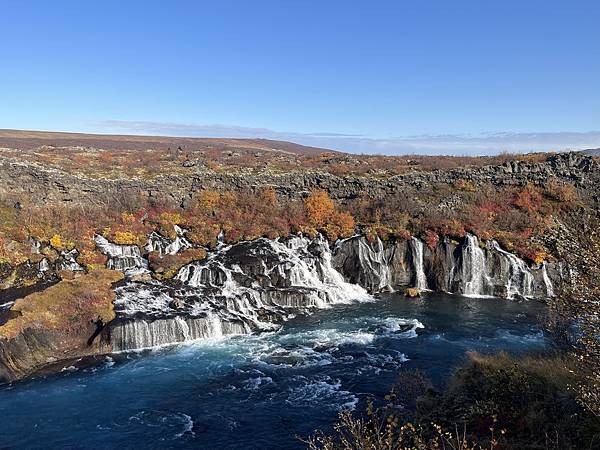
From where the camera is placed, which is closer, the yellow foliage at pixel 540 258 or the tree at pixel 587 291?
the tree at pixel 587 291

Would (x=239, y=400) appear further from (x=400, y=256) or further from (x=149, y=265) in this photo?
(x=400, y=256)

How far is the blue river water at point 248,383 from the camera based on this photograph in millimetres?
21703

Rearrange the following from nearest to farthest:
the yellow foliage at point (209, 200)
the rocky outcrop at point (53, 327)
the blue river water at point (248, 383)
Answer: the blue river water at point (248, 383), the rocky outcrop at point (53, 327), the yellow foliage at point (209, 200)

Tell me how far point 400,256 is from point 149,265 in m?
25.4

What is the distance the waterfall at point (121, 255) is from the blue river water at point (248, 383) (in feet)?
48.3

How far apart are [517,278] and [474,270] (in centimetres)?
396

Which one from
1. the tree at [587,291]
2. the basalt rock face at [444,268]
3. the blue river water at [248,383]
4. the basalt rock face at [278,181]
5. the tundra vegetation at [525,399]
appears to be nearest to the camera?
the tree at [587,291]

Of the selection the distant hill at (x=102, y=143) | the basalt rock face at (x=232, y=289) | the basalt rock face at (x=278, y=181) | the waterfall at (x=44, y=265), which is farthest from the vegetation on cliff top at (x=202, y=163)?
the waterfall at (x=44, y=265)

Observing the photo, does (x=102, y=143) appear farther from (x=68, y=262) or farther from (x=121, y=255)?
(x=68, y=262)

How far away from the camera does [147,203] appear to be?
Result: 56.1m

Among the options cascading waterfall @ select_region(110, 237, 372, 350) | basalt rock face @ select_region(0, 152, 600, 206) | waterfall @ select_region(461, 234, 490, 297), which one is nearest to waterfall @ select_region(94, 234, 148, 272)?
cascading waterfall @ select_region(110, 237, 372, 350)

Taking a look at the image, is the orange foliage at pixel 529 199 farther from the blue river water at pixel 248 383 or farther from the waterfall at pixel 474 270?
the blue river water at pixel 248 383

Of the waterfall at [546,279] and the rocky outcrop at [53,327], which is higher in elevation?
the waterfall at [546,279]

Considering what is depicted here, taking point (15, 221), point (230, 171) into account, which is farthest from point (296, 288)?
point (15, 221)
